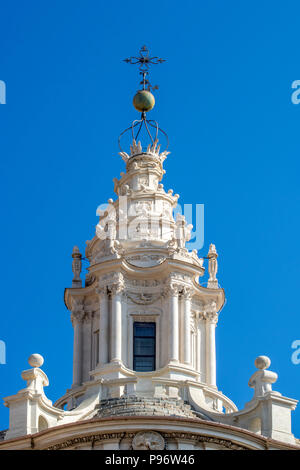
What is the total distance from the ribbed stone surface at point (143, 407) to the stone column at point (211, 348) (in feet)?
19.6

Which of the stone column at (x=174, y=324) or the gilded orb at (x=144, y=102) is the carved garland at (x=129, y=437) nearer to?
the stone column at (x=174, y=324)

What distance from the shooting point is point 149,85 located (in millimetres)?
88750

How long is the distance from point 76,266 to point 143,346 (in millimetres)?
6216

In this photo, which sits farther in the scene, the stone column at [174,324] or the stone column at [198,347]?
the stone column at [198,347]

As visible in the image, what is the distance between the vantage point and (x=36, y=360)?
73.1m

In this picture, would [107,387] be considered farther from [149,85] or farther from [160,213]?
[149,85]

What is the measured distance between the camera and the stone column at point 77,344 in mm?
80375

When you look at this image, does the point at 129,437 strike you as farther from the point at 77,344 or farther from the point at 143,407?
the point at 77,344

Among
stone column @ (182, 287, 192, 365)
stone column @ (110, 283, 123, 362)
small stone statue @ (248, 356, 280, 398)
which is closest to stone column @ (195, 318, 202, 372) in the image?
stone column @ (182, 287, 192, 365)

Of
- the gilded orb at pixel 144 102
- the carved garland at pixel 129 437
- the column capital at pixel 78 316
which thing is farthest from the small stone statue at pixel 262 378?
the gilded orb at pixel 144 102

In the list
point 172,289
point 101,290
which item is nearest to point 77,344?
point 101,290

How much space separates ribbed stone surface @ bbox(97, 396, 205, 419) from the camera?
234 ft

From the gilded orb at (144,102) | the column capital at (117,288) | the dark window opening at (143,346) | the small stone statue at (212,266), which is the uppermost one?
the gilded orb at (144,102)
